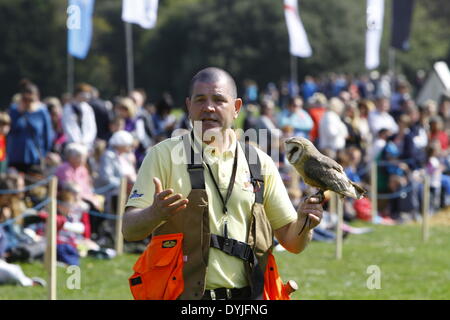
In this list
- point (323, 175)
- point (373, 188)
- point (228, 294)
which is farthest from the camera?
point (373, 188)

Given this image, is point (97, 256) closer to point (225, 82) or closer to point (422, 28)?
point (225, 82)

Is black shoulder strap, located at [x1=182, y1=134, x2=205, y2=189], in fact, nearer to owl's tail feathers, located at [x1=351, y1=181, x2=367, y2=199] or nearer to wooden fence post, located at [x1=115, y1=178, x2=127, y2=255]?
owl's tail feathers, located at [x1=351, y1=181, x2=367, y2=199]

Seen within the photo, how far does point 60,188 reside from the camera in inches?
482

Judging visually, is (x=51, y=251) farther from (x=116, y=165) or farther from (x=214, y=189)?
(x=116, y=165)

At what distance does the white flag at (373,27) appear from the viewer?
72.7 feet

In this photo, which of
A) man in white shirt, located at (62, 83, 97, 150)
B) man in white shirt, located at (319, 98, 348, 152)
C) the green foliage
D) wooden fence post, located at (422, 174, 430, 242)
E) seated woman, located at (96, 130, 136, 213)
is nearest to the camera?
seated woman, located at (96, 130, 136, 213)

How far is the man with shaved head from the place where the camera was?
4.46m

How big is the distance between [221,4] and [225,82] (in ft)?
213

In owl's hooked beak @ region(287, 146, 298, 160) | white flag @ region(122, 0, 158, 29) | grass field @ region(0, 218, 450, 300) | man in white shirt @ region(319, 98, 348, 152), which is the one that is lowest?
grass field @ region(0, 218, 450, 300)

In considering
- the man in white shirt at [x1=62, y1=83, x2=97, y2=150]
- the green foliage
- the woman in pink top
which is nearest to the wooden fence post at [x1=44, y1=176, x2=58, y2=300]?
the woman in pink top

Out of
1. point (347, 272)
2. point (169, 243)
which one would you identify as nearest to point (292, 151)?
point (169, 243)

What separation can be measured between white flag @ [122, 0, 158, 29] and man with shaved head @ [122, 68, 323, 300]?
1170 centimetres

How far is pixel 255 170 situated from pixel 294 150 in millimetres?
296

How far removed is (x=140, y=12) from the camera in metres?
16.4
